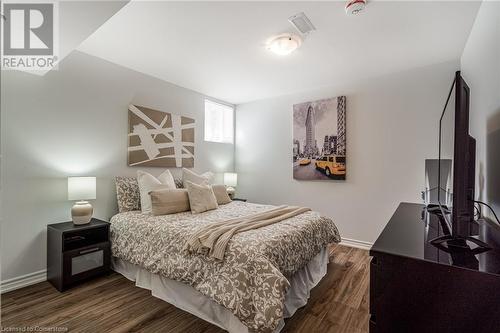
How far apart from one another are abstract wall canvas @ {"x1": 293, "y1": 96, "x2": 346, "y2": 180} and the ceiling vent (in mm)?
1675

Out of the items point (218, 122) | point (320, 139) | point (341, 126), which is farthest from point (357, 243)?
point (218, 122)

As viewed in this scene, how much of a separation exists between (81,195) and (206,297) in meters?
1.73

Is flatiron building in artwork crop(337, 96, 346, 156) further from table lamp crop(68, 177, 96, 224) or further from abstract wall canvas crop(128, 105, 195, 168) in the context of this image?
table lamp crop(68, 177, 96, 224)

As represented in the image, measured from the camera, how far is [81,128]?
275 centimetres

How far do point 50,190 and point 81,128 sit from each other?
0.78m

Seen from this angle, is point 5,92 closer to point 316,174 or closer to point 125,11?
point 125,11

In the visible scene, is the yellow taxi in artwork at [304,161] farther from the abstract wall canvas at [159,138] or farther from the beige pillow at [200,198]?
the abstract wall canvas at [159,138]

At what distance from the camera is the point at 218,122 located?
15.5 ft

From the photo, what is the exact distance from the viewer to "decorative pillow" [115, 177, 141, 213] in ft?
9.51

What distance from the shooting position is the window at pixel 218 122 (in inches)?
177

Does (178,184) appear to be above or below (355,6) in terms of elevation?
below

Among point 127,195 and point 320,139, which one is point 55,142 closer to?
point 127,195

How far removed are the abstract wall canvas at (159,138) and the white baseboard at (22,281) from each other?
154 centimetres

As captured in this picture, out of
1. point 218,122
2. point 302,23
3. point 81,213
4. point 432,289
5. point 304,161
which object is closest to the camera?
point 432,289
